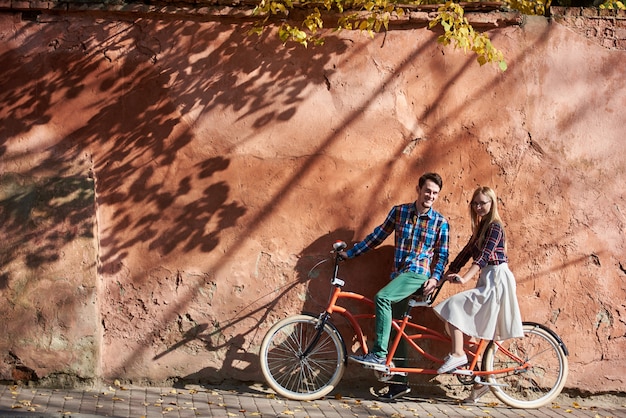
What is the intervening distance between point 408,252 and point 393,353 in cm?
83

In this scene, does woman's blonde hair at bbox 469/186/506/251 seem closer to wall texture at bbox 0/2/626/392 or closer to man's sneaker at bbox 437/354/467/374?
wall texture at bbox 0/2/626/392

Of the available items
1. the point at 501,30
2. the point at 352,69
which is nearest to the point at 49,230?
the point at 352,69

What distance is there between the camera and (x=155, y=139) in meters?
6.96

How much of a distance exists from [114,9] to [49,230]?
1.91 metres

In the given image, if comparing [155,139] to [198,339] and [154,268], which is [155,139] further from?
[198,339]

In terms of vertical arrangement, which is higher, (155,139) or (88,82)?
(88,82)

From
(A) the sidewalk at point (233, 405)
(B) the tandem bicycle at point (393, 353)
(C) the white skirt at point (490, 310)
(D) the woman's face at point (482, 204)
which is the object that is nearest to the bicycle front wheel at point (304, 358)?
(B) the tandem bicycle at point (393, 353)

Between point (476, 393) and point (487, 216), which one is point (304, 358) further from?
point (487, 216)

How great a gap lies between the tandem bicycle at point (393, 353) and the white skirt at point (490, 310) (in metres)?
0.25

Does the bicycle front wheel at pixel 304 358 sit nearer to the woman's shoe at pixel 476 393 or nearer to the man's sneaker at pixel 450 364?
the man's sneaker at pixel 450 364

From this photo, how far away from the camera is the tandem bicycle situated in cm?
672

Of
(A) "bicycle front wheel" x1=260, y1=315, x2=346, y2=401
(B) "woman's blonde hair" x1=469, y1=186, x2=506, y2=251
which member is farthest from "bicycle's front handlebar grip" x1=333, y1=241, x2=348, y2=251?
(B) "woman's blonde hair" x1=469, y1=186, x2=506, y2=251

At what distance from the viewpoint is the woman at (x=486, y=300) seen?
659cm

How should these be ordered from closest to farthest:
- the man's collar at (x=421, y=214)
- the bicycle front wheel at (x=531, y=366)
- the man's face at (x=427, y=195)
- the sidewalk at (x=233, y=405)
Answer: the sidewalk at (x=233, y=405)
the man's face at (x=427, y=195)
the man's collar at (x=421, y=214)
the bicycle front wheel at (x=531, y=366)
